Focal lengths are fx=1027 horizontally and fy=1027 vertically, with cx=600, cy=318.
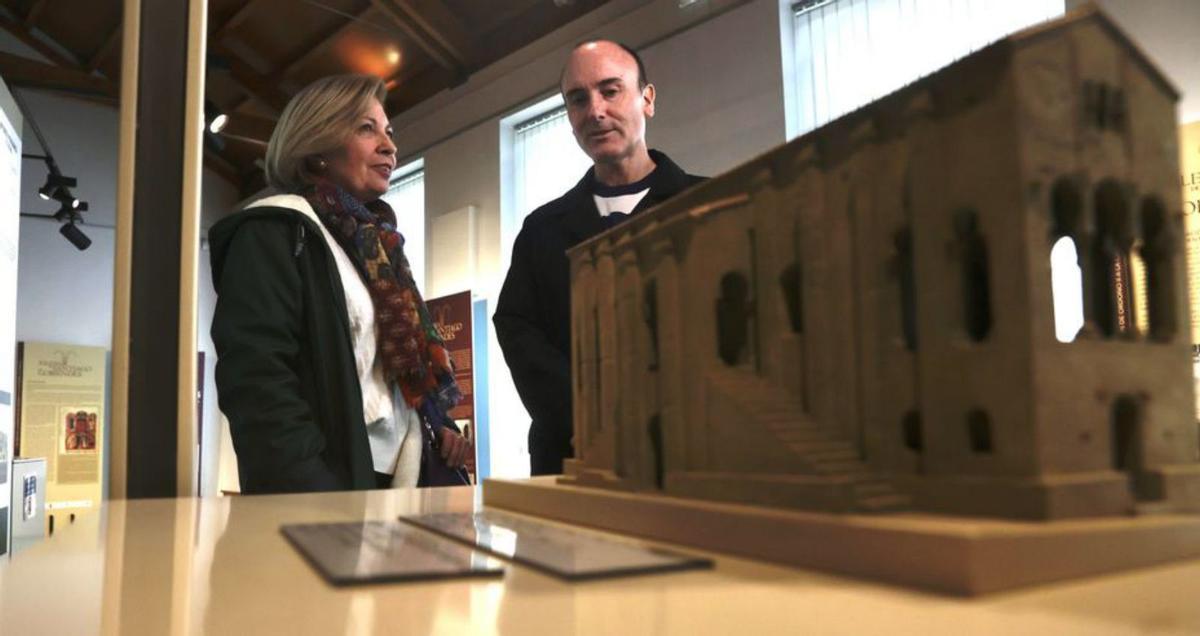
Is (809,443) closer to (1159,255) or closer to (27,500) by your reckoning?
(1159,255)

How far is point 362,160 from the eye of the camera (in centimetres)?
182

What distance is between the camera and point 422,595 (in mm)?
445

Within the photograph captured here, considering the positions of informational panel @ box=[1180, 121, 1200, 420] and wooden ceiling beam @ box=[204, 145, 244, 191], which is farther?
wooden ceiling beam @ box=[204, 145, 244, 191]

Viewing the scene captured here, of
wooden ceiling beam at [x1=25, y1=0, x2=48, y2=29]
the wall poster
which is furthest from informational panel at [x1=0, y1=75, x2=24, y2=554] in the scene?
wooden ceiling beam at [x1=25, y1=0, x2=48, y2=29]

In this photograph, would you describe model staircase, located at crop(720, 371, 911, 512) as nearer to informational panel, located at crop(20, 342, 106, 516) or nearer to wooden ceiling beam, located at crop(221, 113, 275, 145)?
wooden ceiling beam, located at crop(221, 113, 275, 145)

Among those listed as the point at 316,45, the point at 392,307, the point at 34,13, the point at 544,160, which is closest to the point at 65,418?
the point at 34,13

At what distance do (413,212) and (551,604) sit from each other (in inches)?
272

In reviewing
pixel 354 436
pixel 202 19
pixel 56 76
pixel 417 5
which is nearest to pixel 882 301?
pixel 354 436

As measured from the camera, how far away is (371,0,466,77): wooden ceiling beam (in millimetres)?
5734

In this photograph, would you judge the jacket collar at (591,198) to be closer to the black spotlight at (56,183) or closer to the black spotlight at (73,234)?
the black spotlight at (56,183)

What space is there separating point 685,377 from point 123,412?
3.05ft

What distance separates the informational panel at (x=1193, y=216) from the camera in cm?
256

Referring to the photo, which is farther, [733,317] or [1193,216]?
[1193,216]

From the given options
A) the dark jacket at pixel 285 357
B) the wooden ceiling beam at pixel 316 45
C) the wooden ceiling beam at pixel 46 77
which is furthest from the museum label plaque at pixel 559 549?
the wooden ceiling beam at pixel 46 77
